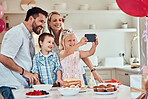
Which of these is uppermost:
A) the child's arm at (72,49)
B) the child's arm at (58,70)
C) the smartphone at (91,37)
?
the smartphone at (91,37)

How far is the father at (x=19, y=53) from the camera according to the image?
304 cm

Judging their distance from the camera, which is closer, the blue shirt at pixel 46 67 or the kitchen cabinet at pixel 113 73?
the blue shirt at pixel 46 67

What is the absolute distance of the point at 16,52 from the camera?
10.0 ft

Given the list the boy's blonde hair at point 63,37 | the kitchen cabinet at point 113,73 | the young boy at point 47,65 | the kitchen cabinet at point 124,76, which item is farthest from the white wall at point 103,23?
the young boy at point 47,65

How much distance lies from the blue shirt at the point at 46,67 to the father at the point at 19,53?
8cm

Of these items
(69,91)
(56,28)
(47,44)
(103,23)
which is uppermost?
(103,23)

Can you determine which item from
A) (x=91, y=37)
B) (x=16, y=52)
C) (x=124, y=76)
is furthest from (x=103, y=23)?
(x=16, y=52)

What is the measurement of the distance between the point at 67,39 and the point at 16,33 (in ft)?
2.03

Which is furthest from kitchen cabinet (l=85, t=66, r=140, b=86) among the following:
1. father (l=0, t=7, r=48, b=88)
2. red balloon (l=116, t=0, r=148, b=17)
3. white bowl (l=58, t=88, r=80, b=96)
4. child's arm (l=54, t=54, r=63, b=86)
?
white bowl (l=58, t=88, r=80, b=96)

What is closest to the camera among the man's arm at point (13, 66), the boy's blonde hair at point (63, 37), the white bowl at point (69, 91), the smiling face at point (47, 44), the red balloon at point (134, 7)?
the white bowl at point (69, 91)

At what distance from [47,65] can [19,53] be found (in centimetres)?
33

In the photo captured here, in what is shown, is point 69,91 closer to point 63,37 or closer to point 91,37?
point 91,37

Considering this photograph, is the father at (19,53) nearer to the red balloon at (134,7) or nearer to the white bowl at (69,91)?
the white bowl at (69,91)

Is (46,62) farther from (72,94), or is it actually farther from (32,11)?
(72,94)
